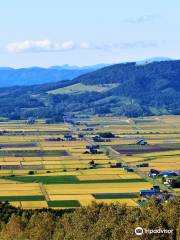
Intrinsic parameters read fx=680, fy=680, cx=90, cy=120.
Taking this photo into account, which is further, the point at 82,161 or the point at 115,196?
the point at 82,161

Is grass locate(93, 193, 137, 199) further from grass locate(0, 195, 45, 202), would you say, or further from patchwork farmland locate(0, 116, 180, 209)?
grass locate(0, 195, 45, 202)

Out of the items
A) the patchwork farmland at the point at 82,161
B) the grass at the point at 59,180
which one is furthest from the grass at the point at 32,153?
the grass at the point at 59,180

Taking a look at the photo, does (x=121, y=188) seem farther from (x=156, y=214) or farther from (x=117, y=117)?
(x=117, y=117)

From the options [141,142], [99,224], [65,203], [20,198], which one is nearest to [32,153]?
[141,142]

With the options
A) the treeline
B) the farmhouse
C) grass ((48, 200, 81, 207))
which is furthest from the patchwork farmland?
the treeline

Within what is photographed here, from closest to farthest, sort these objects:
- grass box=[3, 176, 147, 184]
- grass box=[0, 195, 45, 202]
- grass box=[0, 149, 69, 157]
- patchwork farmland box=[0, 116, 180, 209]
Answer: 1. grass box=[0, 195, 45, 202]
2. patchwork farmland box=[0, 116, 180, 209]
3. grass box=[3, 176, 147, 184]
4. grass box=[0, 149, 69, 157]

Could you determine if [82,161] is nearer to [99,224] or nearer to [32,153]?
[32,153]
